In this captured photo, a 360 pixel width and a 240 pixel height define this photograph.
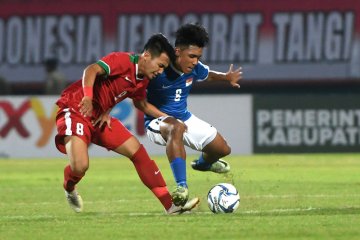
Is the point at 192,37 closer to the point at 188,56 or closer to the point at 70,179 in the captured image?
the point at 188,56

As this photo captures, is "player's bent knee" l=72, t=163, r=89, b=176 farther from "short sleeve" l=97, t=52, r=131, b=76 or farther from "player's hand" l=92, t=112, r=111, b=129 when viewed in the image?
"short sleeve" l=97, t=52, r=131, b=76

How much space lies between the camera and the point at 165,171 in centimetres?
1788

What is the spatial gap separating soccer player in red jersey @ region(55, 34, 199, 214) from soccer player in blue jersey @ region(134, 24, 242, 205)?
0.90 feet

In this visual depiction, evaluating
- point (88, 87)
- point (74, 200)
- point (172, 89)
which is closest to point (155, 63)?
point (88, 87)

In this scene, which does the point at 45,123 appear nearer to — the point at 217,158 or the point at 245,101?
the point at 245,101

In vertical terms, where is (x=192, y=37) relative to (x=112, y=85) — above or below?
above

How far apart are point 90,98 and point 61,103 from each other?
75cm

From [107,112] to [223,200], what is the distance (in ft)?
4.28

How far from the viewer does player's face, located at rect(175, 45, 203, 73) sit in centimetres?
1127

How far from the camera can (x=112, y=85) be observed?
10.6 m

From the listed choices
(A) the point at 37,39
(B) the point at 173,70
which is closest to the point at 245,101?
(A) the point at 37,39

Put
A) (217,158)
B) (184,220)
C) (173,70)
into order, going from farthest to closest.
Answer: (217,158) → (173,70) → (184,220)

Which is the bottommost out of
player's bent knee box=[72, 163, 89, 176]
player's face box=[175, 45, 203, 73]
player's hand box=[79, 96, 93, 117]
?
player's bent knee box=[72, 163, 89, 176]

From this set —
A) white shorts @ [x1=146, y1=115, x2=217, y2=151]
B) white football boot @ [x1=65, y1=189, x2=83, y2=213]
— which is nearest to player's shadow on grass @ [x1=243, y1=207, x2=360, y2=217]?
white football boot @ [x1=65, y1=189, x2=83, y2=213]
